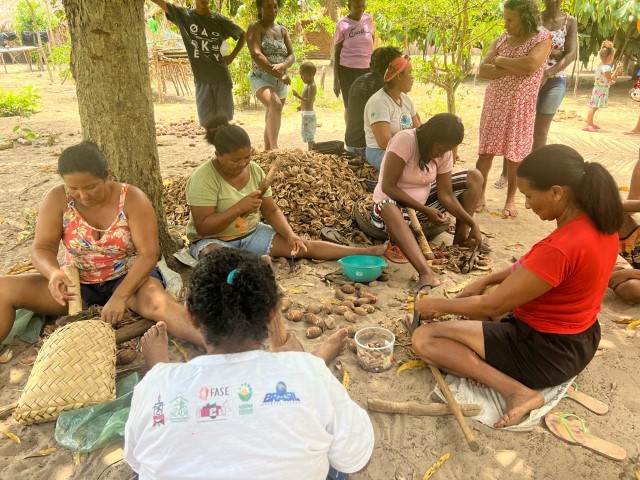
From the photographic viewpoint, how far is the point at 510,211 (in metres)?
4.49

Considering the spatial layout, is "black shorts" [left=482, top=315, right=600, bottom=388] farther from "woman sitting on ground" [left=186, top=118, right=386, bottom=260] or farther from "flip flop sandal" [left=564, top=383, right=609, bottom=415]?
"woman sitting on ground" [left=186, top=118, right=386, bottom=260]

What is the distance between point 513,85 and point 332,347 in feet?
10.3

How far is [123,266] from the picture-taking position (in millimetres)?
2670

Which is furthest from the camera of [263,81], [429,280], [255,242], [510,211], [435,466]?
[263,81]

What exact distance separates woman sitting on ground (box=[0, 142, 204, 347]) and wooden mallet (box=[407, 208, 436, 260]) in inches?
69.6

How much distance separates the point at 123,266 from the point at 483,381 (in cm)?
199

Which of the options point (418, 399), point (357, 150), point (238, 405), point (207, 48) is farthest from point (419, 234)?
point (207, 48)

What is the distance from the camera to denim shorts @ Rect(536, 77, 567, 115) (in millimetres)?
4629

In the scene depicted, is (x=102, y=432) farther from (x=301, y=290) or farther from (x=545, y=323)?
(x=545, y=323)

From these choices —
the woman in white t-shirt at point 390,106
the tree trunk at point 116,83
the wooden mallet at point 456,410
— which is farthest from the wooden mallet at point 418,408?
the woman in white t-shirt at point 390,106

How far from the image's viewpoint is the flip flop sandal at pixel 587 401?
7.10 feet

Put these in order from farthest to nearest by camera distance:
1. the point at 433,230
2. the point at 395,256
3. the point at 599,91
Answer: the point at 599,91 → the point at 433,230 → the point at 395,256

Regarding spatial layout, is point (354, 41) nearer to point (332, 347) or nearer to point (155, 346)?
point (332, 347)

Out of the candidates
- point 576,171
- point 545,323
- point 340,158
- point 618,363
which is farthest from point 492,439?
point 340,158
